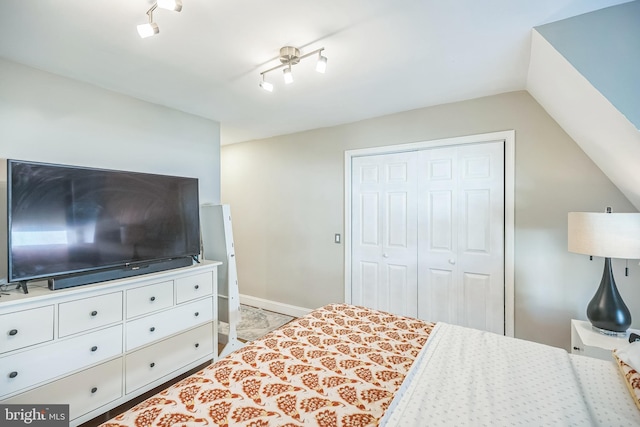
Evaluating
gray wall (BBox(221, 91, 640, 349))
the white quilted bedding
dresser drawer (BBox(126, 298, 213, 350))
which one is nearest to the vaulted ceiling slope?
gray wall (BBox(221, 91, 640, 349))

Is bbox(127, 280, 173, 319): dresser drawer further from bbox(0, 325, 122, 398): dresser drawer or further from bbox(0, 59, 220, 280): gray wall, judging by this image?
bbox(0, 59, 220, 280): gray wall

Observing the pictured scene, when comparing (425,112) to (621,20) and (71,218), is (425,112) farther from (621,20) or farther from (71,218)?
(71,218)

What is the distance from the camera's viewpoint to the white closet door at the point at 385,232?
300cm

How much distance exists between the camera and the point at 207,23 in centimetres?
159

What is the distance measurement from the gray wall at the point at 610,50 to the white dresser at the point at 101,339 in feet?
9.71

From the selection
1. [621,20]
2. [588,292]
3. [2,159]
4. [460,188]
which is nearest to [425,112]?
[460,188]

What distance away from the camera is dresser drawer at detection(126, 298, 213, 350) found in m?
2.06

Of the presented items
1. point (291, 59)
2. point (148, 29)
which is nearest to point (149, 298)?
point (148, 29)

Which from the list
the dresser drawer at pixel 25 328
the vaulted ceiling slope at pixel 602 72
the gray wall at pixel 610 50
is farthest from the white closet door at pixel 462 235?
the dresser drawer at pixel 25 328

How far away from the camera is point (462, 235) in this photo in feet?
8.95

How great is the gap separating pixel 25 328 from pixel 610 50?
3539 millimetres

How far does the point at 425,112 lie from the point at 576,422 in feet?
8.60

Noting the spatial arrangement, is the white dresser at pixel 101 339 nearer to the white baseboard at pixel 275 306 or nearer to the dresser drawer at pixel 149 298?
the dresser drawer at pixel 149 298

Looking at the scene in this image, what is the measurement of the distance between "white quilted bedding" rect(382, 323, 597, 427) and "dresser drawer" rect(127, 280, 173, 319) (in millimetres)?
1919
